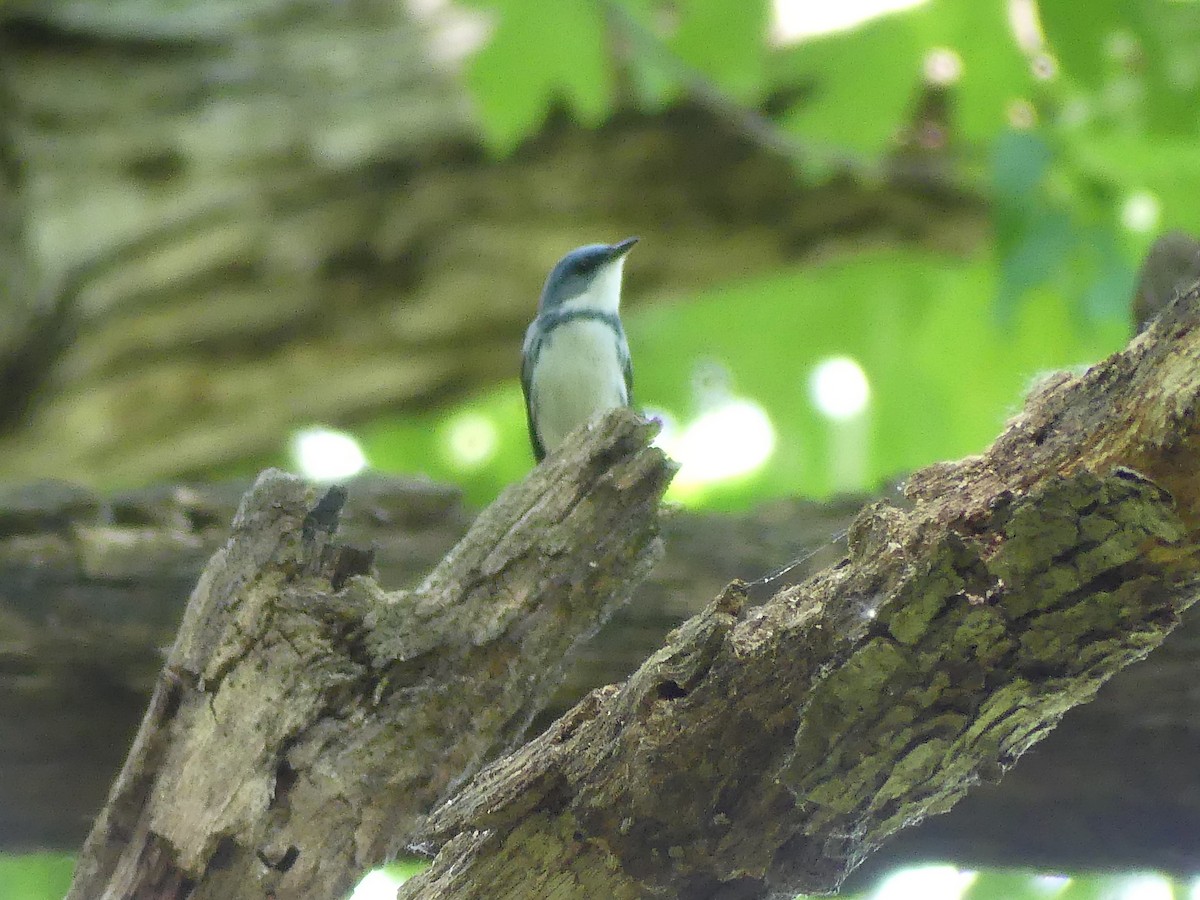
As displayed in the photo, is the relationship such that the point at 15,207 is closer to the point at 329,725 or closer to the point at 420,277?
the point at 420,277

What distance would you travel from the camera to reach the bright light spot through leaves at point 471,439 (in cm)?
537

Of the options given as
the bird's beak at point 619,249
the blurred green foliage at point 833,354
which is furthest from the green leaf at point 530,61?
the blurred green foliage at point 833,354

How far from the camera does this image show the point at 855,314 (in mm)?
4633

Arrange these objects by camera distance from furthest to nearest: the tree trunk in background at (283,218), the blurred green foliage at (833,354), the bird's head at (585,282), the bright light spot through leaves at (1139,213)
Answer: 1. the blurred green foliage at (833,354)
2. the tree trunk in background at (283,218)
3. the bright light spot through leaves at (1139,213)
4. the bird's head at (585,282)

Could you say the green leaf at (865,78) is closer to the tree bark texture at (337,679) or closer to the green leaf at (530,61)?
the green leaf at (530,61)

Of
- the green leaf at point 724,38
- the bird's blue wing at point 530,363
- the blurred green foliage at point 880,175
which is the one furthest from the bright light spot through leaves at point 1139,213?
the bird's blue wing at point 530,363

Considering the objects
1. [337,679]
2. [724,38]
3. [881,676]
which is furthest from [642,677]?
[724,38]

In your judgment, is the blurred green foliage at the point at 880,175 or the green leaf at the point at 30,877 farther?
the blurred green foliage at the point at 880,175

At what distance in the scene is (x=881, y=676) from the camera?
4.27ft

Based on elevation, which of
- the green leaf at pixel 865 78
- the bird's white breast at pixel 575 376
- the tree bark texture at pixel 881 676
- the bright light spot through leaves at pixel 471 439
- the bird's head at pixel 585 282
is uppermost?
the bright light spot through leaves at pixel 471 439

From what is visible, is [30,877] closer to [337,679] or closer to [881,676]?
[337,679]

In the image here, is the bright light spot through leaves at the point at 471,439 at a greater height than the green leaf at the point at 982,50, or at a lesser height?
greater

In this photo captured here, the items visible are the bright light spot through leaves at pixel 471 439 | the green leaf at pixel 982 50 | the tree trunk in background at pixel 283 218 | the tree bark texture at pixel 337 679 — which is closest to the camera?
the tree bark texture at pixel 337 679

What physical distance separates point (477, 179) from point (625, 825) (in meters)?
3.23
